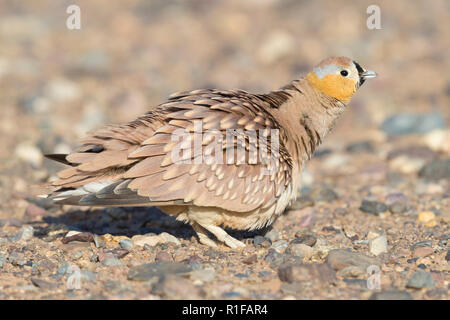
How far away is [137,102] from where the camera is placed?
11867 millimetres

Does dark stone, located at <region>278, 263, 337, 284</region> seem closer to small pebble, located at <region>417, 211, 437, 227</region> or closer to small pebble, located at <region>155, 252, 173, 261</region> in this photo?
small pebble, located at <region>155, 252, 173, 261</region>

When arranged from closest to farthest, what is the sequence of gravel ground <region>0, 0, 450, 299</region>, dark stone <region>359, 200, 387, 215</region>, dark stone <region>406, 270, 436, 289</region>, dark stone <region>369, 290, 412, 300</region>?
1. dark stone <region>369, 290, 412, 300</region>
2. dark stone <region>406, 270, 436, 289</region>
3. gravel ground <region>0, 0, 450, 299</region>
4. dark stone <region>359, 200, 387, 215</region>

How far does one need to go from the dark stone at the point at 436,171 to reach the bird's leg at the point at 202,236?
359cm

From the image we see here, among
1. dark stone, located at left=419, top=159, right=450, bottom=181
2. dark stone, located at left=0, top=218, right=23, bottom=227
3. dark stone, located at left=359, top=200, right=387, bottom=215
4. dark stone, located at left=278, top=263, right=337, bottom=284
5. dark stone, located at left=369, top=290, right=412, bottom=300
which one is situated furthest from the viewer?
dark stone, located at left=419, top=159, right=450, bottom=181

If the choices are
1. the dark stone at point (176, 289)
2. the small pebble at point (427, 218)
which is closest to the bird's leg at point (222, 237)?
the dark stone at point (176, 289)

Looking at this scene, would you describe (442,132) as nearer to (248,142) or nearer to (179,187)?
(248,142)

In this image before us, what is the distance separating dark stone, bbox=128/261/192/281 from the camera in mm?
5433

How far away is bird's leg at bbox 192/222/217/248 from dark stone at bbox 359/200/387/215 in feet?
6.61

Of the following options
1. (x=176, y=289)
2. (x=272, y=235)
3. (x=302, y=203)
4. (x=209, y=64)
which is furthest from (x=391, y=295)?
(x=209, y=64)

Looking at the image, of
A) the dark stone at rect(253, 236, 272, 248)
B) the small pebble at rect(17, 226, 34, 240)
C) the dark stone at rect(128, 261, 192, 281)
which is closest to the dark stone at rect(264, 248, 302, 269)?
the dark stone at rect(253, 236, 272, 248)

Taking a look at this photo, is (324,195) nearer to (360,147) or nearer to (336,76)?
(336,76)

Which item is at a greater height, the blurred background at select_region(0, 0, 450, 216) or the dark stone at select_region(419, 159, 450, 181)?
the blurred background at select_region(0, 0, 450, 216)

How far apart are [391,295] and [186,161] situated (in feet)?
6.83

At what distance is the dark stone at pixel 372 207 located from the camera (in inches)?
294
